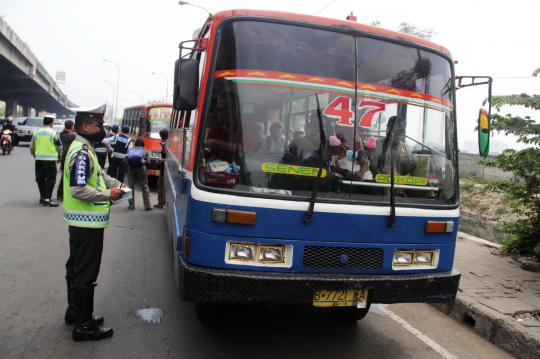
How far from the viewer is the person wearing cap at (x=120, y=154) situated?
1089 centimetres

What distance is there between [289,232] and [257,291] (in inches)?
18.6

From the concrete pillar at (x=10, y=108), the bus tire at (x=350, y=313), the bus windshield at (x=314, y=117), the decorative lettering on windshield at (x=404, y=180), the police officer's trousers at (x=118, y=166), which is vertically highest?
the concrete pillar at (x=10, y=108)

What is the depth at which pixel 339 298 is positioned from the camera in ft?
11.2

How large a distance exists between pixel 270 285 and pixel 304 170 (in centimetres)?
87

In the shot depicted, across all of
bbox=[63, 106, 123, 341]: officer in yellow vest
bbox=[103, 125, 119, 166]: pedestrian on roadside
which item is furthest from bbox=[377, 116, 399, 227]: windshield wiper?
bbox=[103, 125, 119, 166]: pedestrian on roadside

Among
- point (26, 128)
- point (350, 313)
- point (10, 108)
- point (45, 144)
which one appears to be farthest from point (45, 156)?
point (10, 108)

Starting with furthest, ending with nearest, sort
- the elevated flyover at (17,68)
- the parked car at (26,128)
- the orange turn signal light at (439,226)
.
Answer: the parked car at (26,128) < the elevated flyover at (17,68) < the orange turn signal light at (439,226)

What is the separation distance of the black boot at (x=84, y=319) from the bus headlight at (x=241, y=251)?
1357mm

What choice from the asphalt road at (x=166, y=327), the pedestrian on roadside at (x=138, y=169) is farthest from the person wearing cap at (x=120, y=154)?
the asphalt road at (x=166, y=327)

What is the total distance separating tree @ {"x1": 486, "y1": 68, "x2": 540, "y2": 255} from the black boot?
6009 mm

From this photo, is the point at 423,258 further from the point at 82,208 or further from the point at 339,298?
the point at 82,208

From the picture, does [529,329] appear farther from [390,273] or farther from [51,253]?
[51,253]

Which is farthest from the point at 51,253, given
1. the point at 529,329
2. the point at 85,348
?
the point at 529,329

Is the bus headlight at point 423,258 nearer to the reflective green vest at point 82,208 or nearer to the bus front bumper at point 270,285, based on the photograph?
the bus front bumper at point 270,285
